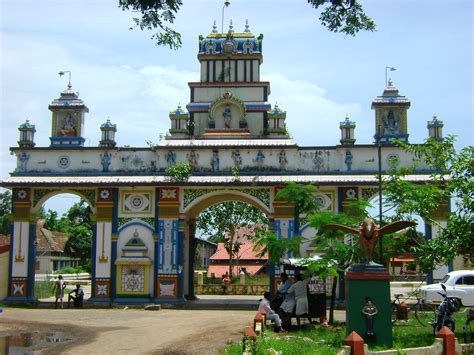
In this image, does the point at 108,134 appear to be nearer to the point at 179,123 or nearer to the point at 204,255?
the point at 179,123

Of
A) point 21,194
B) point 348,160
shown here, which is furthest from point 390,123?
point 21,194

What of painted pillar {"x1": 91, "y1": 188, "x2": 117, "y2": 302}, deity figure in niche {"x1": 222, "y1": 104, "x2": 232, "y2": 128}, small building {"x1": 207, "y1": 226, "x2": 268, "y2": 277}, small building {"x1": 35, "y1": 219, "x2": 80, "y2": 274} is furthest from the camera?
small building {"x1": 207, "y1": 226, "x2": 268, "y2": 277}

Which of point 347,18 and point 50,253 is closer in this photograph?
point 347,18

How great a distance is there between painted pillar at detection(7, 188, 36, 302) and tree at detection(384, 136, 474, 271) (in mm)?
16124

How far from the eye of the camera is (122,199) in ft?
90.3

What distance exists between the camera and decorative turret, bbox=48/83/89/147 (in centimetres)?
2872

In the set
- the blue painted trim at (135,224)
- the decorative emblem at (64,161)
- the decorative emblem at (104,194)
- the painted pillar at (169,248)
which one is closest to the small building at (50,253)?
the decorative emblem at (64,161)

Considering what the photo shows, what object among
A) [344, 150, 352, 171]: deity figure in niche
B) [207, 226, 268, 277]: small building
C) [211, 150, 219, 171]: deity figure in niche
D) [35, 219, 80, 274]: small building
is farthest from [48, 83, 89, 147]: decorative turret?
[207, 226, 268, 277]: small building

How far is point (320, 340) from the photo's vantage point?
1456 centimetres

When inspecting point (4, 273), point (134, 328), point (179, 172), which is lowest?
point (134, 328)

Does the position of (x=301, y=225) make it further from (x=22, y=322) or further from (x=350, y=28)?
(x=350, y=28)

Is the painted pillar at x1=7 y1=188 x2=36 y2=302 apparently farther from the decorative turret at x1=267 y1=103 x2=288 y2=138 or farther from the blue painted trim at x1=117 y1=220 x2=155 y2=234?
the decorative turret at x1=267 y1=103 x2=288 y2=138

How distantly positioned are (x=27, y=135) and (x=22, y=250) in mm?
4979

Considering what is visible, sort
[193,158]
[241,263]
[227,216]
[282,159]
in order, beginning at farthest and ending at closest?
[241,263] < [227,216] < [193,158] < [282,159]
